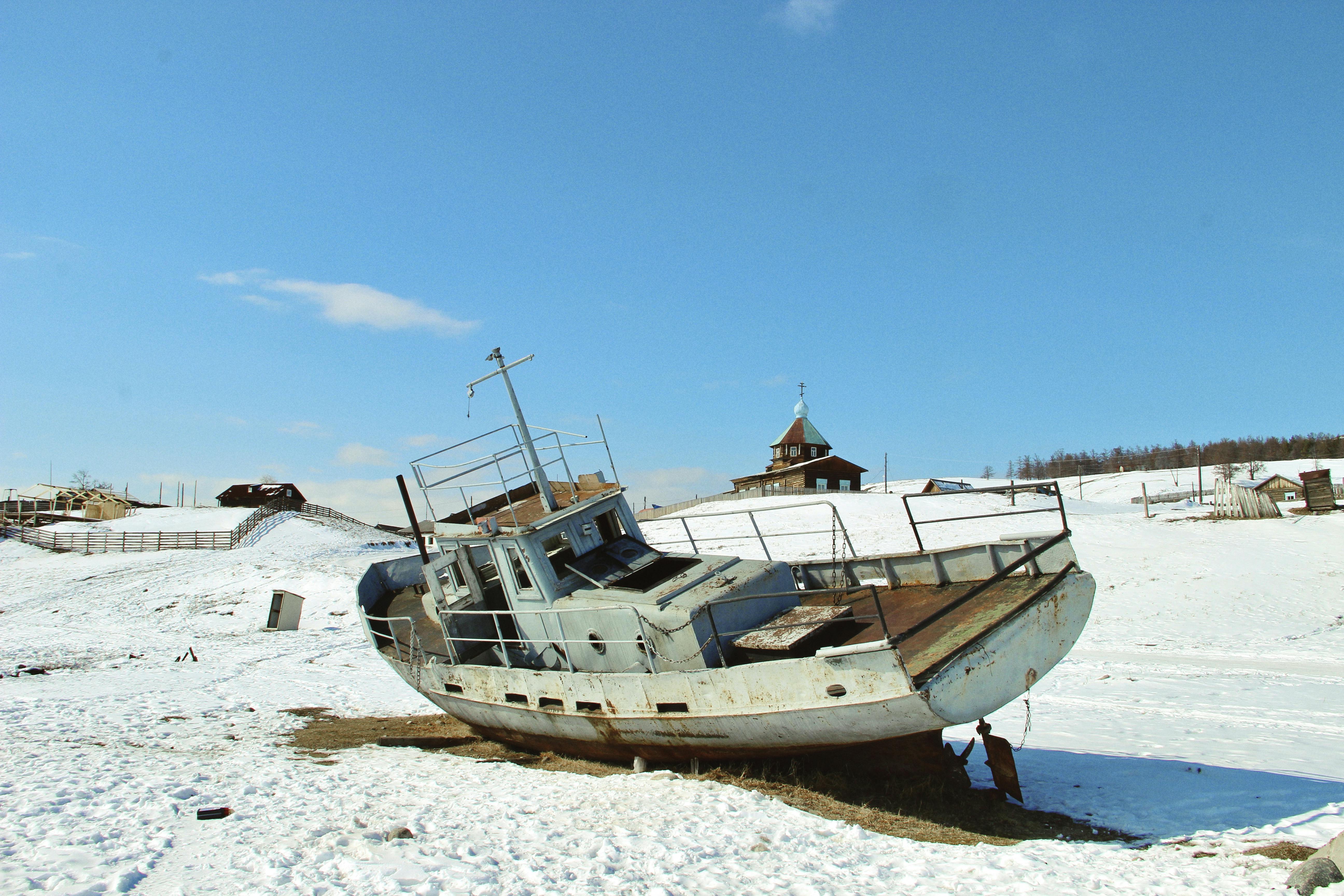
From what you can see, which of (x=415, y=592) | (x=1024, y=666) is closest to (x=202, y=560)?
(x=415, y=592)

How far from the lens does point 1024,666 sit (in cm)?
763

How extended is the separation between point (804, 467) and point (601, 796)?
54.9 meters

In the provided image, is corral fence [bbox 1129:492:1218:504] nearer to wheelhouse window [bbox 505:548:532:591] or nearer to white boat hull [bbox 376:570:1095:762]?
white boat hull [bbox 376:570:1095:762]

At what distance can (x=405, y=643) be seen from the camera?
12914 mm

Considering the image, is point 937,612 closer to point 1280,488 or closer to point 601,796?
point 601,796

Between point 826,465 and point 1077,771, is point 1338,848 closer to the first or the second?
point 1077,771

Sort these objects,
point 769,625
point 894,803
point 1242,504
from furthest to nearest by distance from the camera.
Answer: point 1242,504 → point 769,625 → point 894,803

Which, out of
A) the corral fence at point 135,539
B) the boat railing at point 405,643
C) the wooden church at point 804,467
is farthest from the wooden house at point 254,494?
the boat railing at point 405,643

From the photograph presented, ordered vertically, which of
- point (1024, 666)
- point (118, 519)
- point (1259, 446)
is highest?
point (1259, 446)

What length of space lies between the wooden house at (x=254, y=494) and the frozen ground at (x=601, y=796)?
185 feet

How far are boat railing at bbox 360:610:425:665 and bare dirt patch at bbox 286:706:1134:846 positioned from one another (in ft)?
7.16

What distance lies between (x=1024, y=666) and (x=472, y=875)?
5335mm

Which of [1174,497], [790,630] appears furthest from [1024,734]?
[1174,497]

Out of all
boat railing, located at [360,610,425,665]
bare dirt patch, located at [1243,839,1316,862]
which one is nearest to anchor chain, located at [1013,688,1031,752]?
bare dirt patch, located at [1243,839,1316,862]
